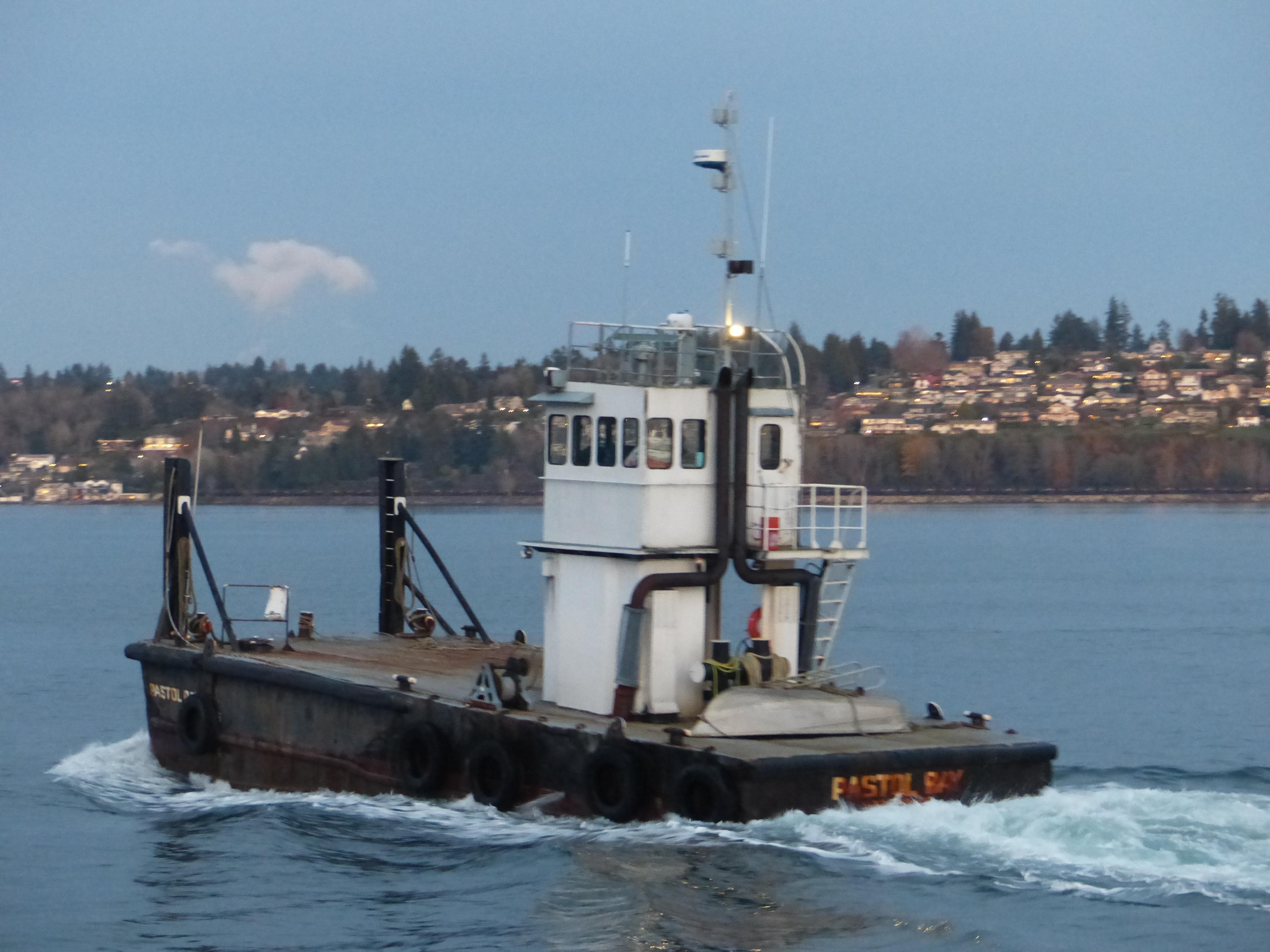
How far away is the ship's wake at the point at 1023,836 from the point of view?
52.6ft

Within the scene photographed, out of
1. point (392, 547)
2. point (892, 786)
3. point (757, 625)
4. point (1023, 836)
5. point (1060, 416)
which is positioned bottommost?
point (1023, 836)

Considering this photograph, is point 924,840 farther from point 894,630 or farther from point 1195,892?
point 894,630

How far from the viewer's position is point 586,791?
1789 cm

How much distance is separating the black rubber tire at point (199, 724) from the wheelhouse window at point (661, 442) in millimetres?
7718

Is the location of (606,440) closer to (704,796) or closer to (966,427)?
(704,796)

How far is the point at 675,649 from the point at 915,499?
418 feet

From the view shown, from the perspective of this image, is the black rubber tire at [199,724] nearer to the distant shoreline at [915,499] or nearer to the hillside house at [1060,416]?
the distant shoreline at [915,499]

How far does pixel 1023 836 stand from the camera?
17016mm

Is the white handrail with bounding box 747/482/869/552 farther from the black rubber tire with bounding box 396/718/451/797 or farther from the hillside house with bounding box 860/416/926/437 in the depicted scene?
the hillside house with bounding box 860/416/926/437

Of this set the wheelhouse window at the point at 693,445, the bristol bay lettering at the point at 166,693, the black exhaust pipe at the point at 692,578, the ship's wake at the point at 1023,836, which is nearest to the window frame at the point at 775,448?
the black exhaust pipe at the point at 692,578

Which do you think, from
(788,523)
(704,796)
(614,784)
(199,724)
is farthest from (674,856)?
(199,724)

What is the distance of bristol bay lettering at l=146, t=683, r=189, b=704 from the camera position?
2375 cm

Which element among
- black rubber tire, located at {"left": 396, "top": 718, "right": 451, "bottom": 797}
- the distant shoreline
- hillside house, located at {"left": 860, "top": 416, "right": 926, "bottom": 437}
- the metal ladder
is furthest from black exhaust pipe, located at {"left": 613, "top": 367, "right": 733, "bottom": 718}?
hillside house, located at {"left": 860, "top": 416, "right": 926, "bottom": 437}

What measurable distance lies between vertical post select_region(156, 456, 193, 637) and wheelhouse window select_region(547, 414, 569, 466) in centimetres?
736
